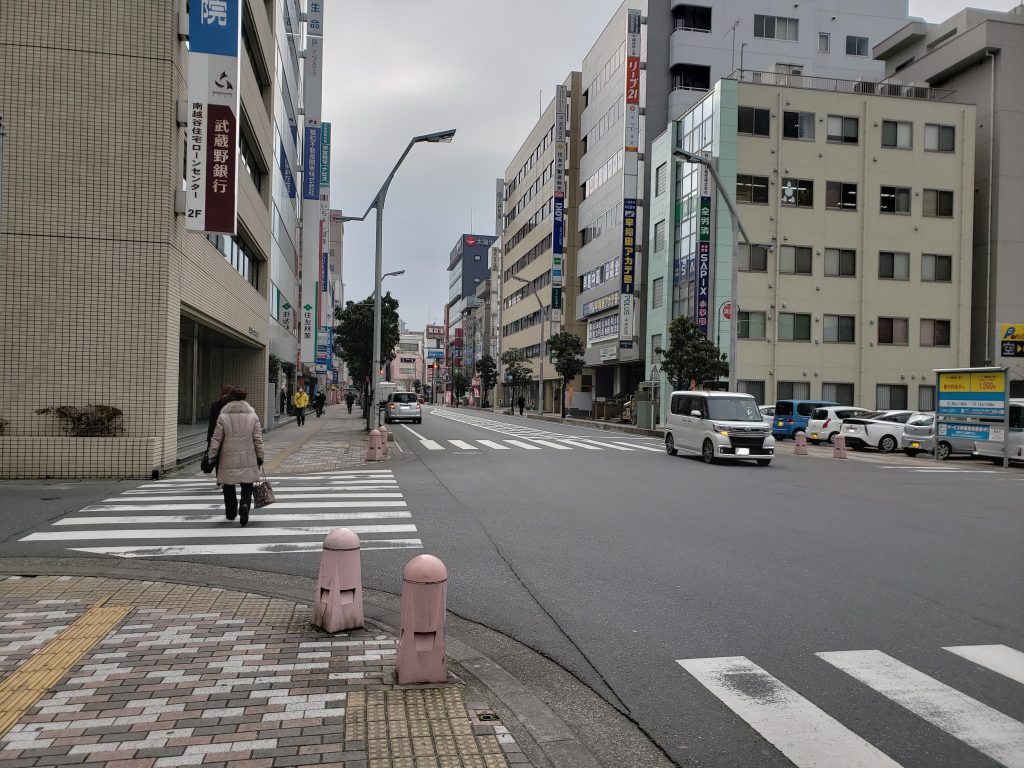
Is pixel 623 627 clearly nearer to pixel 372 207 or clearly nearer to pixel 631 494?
pixel 631 494

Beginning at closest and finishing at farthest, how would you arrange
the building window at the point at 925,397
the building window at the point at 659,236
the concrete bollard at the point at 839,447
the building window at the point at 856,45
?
the concrete bollard at the point at 839,447 < the building window at the point at 925,397 < the building window at the point at 659,236 < the building window at the point at 856,45

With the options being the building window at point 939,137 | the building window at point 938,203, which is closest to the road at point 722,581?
the building window at point 938,203

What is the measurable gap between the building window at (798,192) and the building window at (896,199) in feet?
14.0

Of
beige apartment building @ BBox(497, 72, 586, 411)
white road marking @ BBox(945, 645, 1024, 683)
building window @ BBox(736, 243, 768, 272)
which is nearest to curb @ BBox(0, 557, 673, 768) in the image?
white road marking @ BBox(945, 645, 1024, 683)

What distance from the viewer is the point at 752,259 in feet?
127

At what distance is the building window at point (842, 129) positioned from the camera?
39531 millimetres

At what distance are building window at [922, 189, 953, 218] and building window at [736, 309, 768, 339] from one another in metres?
11.1

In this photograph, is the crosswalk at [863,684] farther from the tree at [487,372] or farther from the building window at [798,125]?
the tree at [487,372]

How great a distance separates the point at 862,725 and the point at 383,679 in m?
2.55

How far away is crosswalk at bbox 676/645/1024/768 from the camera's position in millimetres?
3451

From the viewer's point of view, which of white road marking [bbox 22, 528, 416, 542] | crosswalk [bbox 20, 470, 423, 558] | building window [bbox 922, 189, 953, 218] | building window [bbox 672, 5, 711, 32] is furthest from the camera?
building window [bbox 672, 5, 711, 32]

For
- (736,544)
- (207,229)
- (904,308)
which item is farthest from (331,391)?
(736,544)

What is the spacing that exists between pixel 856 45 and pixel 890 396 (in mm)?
27043

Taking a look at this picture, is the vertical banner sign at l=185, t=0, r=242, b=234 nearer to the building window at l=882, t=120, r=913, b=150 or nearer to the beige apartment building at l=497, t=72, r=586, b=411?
the building window at l=882, t=120, r=913, b=150
